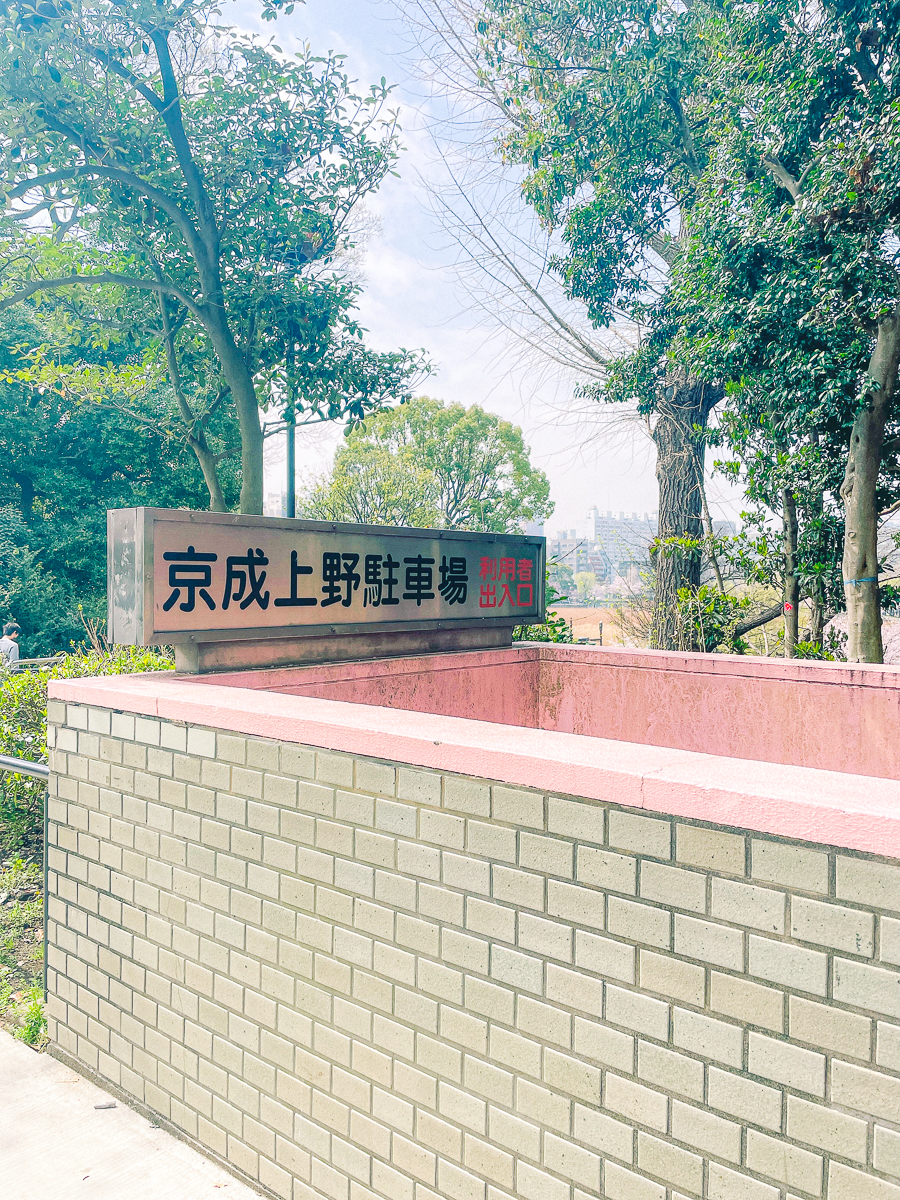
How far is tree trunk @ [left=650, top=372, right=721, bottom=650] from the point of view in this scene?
40.4ft

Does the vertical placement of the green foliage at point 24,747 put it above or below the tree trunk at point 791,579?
below

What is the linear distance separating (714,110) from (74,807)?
1014 cm

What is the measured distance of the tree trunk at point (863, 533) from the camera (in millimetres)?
8688

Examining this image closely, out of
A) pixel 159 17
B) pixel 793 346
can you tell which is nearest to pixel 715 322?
pixel 793 346

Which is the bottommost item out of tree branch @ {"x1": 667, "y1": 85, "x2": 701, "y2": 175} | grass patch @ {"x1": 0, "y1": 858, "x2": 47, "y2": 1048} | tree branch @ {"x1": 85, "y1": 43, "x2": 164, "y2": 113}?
grass patch @ {"x1": 0, "y1": 858, "x2": 47, "y2": 1048}

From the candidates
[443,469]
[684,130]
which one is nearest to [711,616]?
[684,130]

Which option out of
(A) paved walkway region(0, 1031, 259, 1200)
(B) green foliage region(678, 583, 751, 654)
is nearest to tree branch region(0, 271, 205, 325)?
(B) green foliage region(678, 583, 751, 654)

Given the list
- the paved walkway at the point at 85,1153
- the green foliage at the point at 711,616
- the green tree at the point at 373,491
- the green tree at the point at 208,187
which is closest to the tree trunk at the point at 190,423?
the green tree at the point at 208,187

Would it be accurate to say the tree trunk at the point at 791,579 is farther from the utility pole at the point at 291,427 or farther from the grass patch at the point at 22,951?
the grass patch at the point at 22,951

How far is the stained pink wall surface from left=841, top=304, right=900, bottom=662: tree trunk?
4.15 meters

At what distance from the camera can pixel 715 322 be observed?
28.7ft

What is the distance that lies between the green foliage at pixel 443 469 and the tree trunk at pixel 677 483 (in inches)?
825

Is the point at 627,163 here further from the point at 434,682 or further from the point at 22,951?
the point at 22,951

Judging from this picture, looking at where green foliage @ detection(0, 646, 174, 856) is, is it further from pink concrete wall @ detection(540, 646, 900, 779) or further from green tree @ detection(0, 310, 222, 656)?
green tree @ detection(0, 310, 222, 656)
